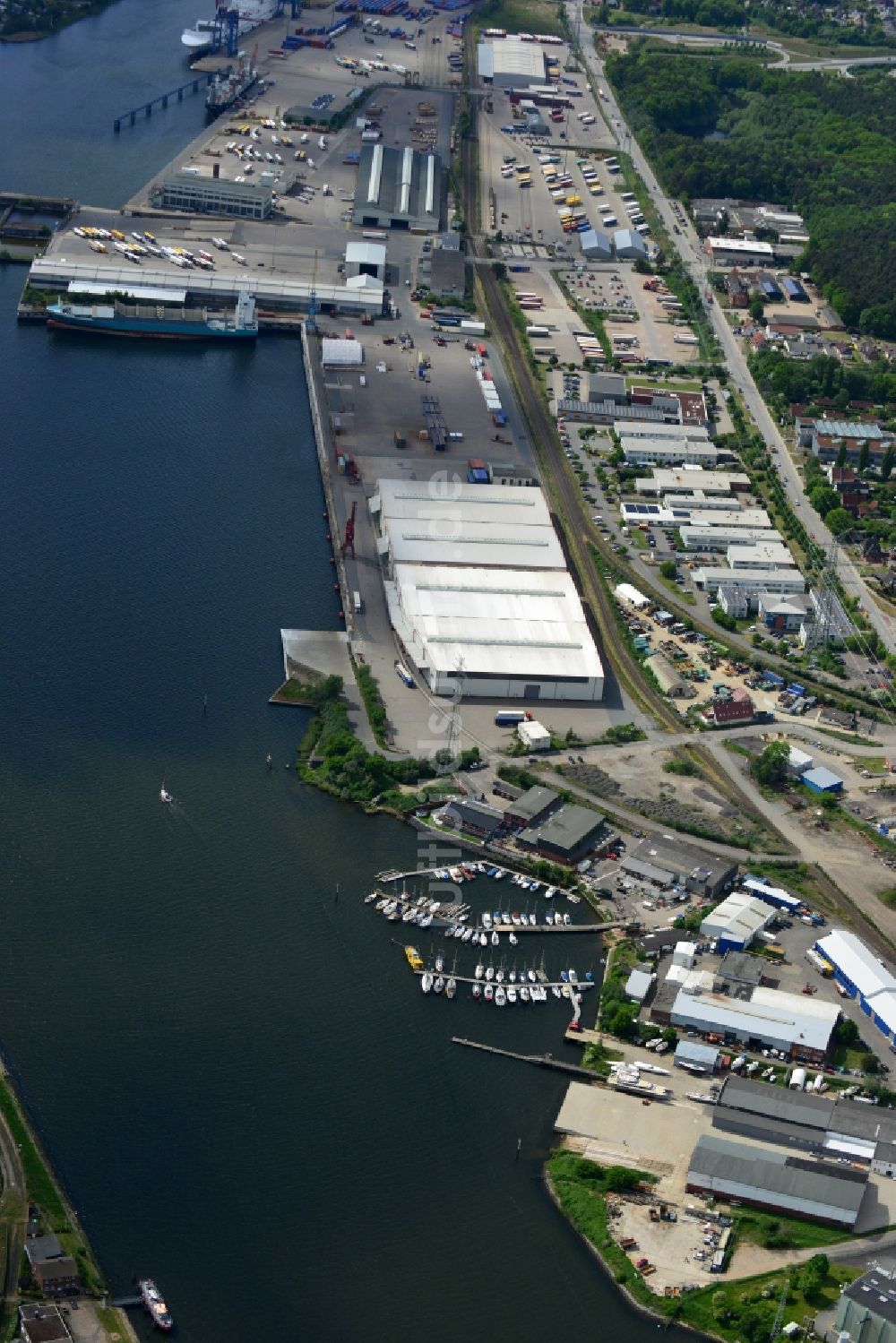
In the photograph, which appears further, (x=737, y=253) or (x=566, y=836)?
(x=737, y=253)

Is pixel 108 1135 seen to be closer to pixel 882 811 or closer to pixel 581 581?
pixel 882 811

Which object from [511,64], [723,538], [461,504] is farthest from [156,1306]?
[511,64]

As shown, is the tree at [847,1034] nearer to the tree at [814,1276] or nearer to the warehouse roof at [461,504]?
the tree at [814,1276]

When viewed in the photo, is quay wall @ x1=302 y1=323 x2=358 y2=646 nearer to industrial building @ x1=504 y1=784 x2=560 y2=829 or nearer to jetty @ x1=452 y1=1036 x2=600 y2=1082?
industrial building @ x1=504 y1=784 x2=560 y2=829

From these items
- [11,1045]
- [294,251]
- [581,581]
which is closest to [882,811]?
[581,581]

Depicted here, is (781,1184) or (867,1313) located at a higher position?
(867,1313)

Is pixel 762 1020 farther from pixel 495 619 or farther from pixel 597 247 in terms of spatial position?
pixel 597 247

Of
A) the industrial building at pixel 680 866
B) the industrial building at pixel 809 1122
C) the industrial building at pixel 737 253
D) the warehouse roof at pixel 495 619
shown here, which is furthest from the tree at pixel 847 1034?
the industrial building at pixel 737 253
